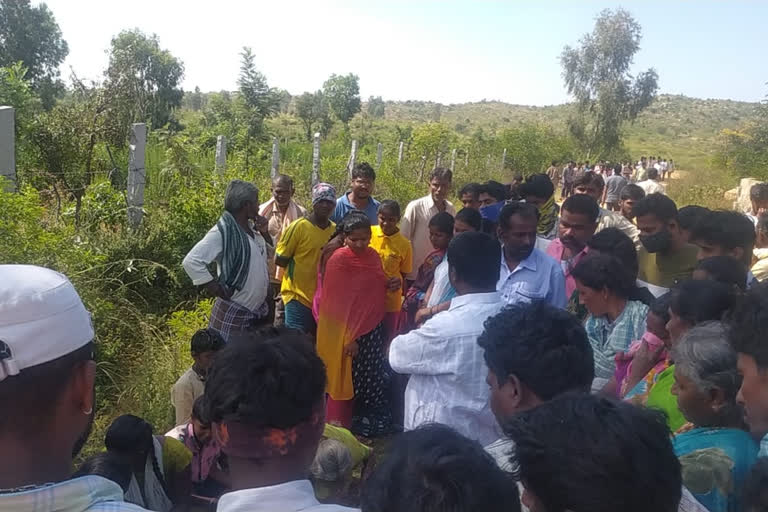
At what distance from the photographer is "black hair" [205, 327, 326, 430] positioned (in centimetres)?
130

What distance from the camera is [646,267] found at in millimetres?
3768

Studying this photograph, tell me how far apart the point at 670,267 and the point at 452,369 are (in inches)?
84.0

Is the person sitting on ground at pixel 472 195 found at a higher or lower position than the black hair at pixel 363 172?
lower

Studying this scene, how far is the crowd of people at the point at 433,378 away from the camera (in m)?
1.04

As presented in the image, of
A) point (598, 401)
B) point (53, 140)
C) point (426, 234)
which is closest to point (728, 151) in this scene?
point (426, 234)

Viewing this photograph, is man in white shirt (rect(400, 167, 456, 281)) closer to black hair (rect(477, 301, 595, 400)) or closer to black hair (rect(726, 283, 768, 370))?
black hair (rect(477, 301, 595, 400))

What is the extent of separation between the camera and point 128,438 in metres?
2.17

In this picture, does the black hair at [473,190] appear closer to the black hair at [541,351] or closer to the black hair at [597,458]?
the black hair at [541,351]

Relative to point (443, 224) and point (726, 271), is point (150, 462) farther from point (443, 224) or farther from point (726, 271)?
point (726, 271)

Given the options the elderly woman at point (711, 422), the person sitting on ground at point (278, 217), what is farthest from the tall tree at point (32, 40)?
the elderly woman at point (711, 422)

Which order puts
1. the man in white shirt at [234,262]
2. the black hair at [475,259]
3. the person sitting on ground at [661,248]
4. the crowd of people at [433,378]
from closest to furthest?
the crowd of people at [433,378] < the black hair at [475,259] < the person sitting on ground at [661,248] < the man in white shirt at [234,262]

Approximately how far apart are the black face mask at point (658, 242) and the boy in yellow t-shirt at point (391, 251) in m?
1.67

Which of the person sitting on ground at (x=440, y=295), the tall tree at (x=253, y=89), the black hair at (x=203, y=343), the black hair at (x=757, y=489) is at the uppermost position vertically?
the tall tree at (x=253, y=89)

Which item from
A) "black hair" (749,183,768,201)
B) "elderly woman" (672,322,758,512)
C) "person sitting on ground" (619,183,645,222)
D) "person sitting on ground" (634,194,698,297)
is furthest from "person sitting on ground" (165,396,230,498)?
"black hair" (749,183,768,201)
